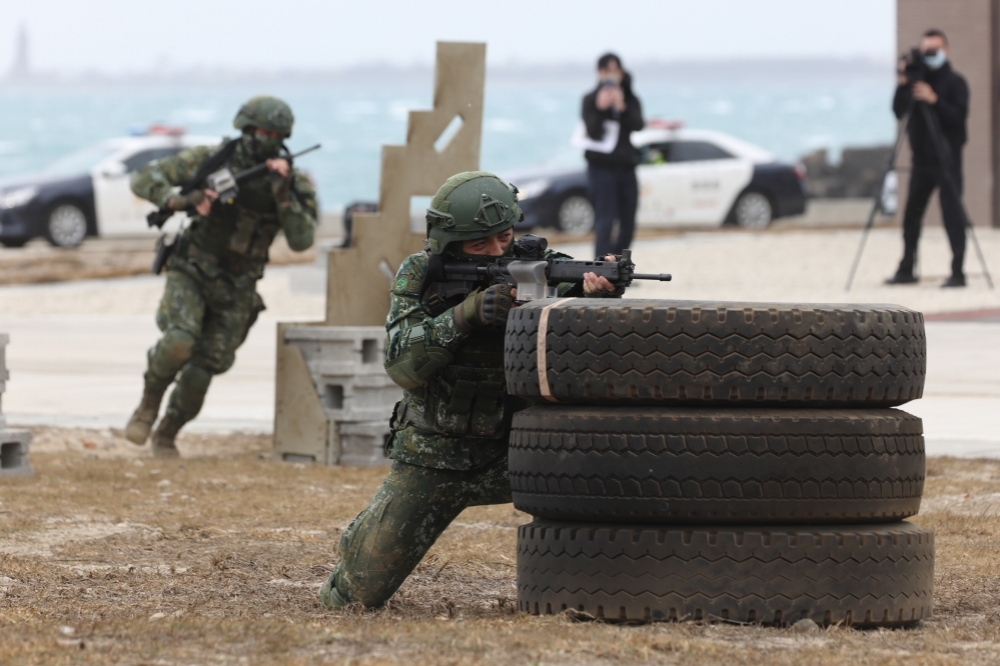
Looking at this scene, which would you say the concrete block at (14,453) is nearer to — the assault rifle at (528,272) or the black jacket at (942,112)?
the assault rifle at (528,272)

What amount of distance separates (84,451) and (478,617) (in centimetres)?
499

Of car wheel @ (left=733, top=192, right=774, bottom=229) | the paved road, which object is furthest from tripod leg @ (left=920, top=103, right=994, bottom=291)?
car wheel @ (left=733, top=192, right=774, bottom=229)

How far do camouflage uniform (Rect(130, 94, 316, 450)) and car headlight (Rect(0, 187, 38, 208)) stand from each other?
16.2 metres

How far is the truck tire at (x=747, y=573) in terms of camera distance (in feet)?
14.5

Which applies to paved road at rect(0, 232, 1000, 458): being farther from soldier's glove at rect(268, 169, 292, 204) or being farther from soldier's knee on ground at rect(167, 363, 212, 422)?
soldier's glove at rect(268, 169, 292, 204)

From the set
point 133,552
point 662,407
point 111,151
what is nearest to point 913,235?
point 133,552

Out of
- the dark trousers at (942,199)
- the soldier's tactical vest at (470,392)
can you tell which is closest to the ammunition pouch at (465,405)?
the soldier's tactical vest at (470,392)

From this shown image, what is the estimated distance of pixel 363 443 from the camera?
870 cm

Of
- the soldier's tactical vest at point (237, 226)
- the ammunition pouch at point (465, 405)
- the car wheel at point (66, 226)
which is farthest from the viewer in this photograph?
the car wheel at point (66, 226)

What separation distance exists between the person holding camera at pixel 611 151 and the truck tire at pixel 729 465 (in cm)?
1059

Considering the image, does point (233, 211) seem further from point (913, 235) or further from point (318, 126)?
point (318, 126)

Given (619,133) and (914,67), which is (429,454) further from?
(914,67)

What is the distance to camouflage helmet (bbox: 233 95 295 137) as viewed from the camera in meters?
8.77

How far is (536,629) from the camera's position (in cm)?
437
